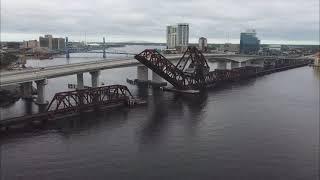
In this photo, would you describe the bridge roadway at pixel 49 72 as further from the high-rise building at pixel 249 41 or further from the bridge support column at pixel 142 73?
the high-rise building at pixel 249 41

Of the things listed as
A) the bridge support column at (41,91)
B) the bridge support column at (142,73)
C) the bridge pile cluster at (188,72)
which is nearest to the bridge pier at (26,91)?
the bridge support column at (41,91)

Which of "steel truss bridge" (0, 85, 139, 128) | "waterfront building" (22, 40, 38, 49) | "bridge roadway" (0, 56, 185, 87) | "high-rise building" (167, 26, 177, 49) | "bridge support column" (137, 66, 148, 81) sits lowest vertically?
"steel truss bridge" (0, 85, 139, 128)

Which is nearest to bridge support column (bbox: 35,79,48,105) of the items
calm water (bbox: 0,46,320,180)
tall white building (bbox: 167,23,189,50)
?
calm water (bbox: 0,46,320,180)

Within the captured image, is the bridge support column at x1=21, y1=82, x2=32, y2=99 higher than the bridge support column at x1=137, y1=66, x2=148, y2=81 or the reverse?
the reverse

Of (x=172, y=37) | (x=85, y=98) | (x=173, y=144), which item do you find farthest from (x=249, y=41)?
(x=173, y=144)

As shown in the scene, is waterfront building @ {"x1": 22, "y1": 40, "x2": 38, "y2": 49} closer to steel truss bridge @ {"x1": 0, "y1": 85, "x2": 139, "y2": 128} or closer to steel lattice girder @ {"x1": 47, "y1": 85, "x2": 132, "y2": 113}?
steel truss bridge @ {"x1": 0, "y1": 85, "x2": 139, "y2": 128}

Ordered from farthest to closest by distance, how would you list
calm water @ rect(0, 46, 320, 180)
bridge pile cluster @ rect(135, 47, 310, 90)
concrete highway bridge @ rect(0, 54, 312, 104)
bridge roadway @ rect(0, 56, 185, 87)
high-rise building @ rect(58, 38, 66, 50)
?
1. high-rise building @ rect(58, 38, 66, 50)
2. bridge pile cluster @ rect(135, 47, 310, 90)
3. concrete highway bridge @ rect(0, 54, 312, 104)
4. bridge roadway @ rect(0, 56, 185, 87)
5. calm water @ rect(0, 46, 320, 180)

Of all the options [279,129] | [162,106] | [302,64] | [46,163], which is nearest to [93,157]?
[46,163]
